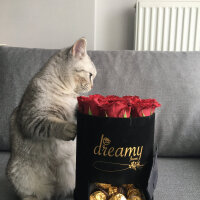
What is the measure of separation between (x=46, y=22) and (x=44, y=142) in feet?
5.67

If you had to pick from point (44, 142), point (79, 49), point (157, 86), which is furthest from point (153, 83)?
point (44, 142)

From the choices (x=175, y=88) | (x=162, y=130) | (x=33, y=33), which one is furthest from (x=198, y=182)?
(x=33, y=33)

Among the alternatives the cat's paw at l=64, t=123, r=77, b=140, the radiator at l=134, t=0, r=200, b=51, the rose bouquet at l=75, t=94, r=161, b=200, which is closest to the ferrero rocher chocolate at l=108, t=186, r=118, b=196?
the rose bouquet at l=75, t=94, r=161, b=200

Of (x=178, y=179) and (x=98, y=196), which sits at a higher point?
(x=98, y=196)

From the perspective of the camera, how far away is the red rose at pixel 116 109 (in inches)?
21.0

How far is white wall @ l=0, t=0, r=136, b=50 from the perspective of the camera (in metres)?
2.18

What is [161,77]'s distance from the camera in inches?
50.6

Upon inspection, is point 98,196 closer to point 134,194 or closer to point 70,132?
point 134,194

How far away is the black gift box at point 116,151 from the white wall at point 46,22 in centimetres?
177

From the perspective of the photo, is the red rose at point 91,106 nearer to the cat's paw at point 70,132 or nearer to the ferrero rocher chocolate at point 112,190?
the cat's paw at point 70,132

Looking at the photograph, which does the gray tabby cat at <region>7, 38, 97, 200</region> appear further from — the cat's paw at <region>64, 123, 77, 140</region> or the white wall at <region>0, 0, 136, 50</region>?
the white wall at <region>0, 0, 136, 50</region>

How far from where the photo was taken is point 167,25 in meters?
2.15

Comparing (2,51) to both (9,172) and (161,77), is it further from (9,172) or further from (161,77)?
(161,77)

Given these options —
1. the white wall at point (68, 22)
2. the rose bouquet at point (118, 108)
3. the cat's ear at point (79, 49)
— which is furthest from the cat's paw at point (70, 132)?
the white wall at point (68, 22)
